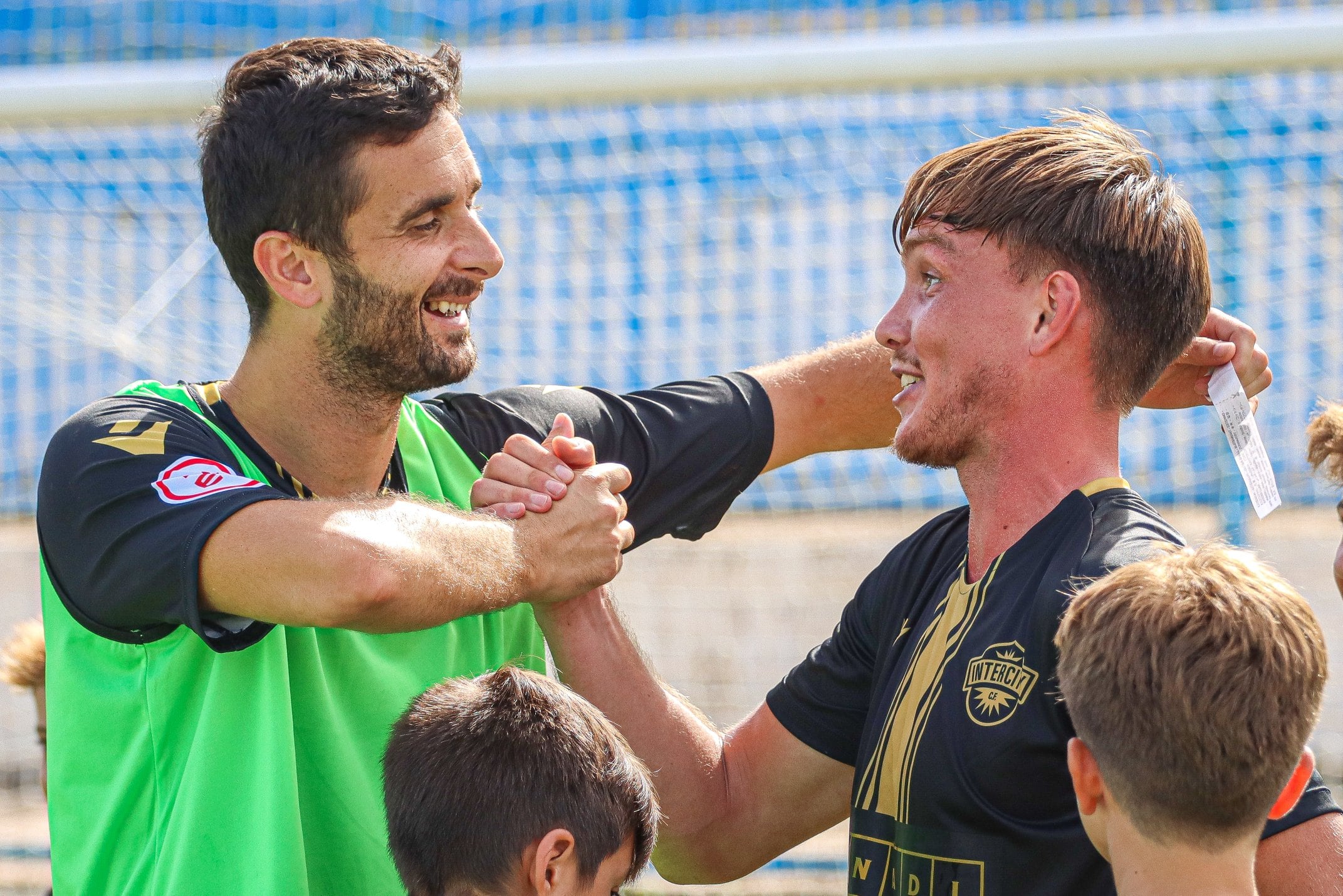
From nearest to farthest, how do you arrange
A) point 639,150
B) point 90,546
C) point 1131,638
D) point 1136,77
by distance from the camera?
point 1131,638, point 90,546, point 1136,77, point 639,150

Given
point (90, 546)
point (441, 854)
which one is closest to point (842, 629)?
point (441, 854)

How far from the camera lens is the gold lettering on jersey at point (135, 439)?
83.7 inches

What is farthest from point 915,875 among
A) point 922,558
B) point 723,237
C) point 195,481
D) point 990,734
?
point 723,237

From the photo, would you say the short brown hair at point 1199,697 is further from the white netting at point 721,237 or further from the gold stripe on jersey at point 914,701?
the white netting at point 721,237

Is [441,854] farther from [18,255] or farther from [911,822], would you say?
[18,255]

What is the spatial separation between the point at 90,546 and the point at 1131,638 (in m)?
1.58

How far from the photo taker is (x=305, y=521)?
2.04 meters

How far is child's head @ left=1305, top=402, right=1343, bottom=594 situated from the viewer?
237 centimetres

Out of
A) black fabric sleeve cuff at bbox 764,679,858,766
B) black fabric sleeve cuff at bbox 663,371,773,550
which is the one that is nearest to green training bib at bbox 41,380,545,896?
black fabric sleeve cuff at bbox 764,679,858,766

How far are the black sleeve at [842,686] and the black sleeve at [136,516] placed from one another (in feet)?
3.23

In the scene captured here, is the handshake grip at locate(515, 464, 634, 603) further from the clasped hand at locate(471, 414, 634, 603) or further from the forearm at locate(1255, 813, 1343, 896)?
the forearm at locate(1255, 813, 1343, 896)

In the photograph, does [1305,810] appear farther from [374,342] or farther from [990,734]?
[374,342]

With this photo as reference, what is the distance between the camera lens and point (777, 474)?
589 centimetres

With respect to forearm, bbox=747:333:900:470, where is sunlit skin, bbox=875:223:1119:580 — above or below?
above
